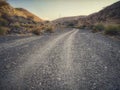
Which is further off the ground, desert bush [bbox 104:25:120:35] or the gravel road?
desert bush [bbox 104:25:120:35]

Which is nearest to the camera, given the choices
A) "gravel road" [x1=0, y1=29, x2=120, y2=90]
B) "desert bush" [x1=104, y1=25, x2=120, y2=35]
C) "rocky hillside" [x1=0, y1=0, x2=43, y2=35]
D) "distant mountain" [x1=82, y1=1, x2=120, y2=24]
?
"gravel road" [x1=0, y1=29, x2=120, y2=90]

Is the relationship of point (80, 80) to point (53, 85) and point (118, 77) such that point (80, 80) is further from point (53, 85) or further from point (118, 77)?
point (118, 77)

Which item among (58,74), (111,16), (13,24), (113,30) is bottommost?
(58,74)

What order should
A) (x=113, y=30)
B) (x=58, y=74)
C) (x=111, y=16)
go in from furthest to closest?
(x=111, y=16)
(x=113, y=30)
(x=58, y=74)

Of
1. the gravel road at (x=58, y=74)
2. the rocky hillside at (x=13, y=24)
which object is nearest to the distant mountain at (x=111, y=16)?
the rocky hillside at (x=13, y=24)

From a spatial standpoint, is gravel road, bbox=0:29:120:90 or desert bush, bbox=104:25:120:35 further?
desert bush, bbox=104:25:120:35

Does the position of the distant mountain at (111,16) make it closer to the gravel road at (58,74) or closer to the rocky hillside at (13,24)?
the rocky hillside at (13,24)

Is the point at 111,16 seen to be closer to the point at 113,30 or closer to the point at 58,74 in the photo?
the point at 113,30

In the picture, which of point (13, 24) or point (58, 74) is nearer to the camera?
point (58, 74)

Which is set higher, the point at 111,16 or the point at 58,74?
the point at 111,16

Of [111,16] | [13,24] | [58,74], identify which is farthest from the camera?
[111,16]

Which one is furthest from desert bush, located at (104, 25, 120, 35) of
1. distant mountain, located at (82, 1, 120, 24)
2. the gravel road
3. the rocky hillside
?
distant mountain, located at (82, 1, 120, 24)

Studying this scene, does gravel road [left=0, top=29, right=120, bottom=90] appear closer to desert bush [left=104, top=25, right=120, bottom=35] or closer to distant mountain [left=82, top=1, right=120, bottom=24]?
desert bush [left=104, top=25, right=120, bottom=35]

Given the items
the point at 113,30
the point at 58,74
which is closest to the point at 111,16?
the point at 113,30
